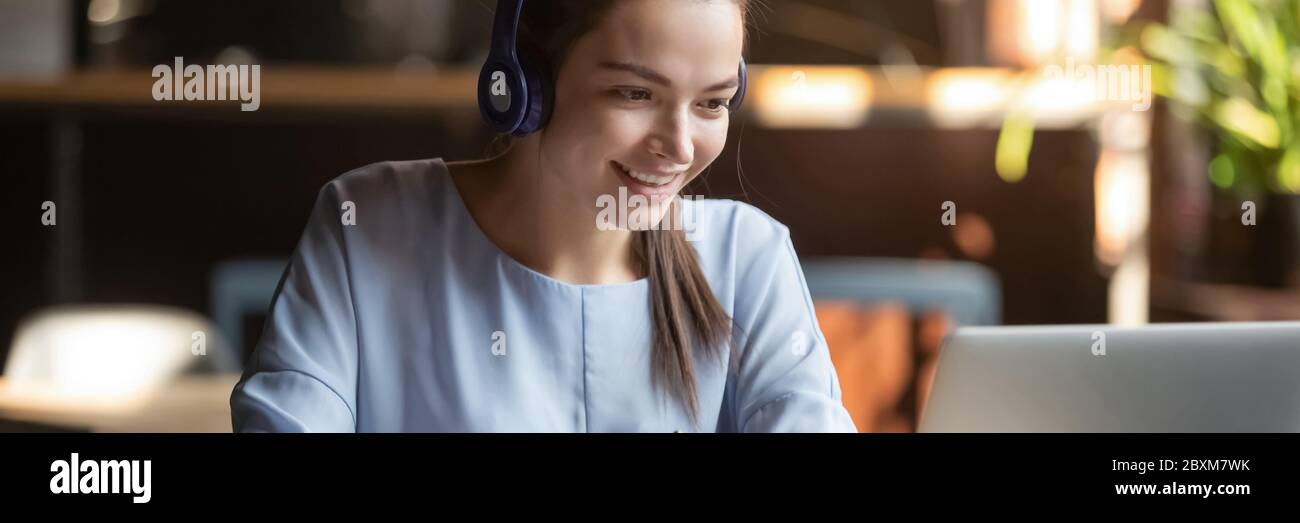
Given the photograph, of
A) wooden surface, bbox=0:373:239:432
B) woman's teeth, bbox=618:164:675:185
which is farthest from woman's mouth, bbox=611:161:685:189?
wooden surface, bbox=0:373:239:432

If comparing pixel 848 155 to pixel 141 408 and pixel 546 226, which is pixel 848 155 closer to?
pixel 141 408

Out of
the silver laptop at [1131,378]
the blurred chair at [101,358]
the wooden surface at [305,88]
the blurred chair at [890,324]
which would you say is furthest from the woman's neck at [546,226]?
the wooden surface at [305,88]

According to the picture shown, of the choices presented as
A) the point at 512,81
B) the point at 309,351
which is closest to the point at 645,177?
the point at 512,81

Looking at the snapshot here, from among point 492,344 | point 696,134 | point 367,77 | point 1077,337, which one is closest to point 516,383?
point 492,344

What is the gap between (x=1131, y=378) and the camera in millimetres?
729

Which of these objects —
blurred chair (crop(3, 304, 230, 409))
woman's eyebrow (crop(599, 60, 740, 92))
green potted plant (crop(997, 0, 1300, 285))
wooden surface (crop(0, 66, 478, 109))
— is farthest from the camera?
wooden surface (crop(0, 66, 478, 109))

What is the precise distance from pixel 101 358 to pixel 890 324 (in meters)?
1.16

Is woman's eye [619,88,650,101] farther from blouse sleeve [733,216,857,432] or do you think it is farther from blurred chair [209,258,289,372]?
blurred chair [209,258,289,372]

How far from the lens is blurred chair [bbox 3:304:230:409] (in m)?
1.45
